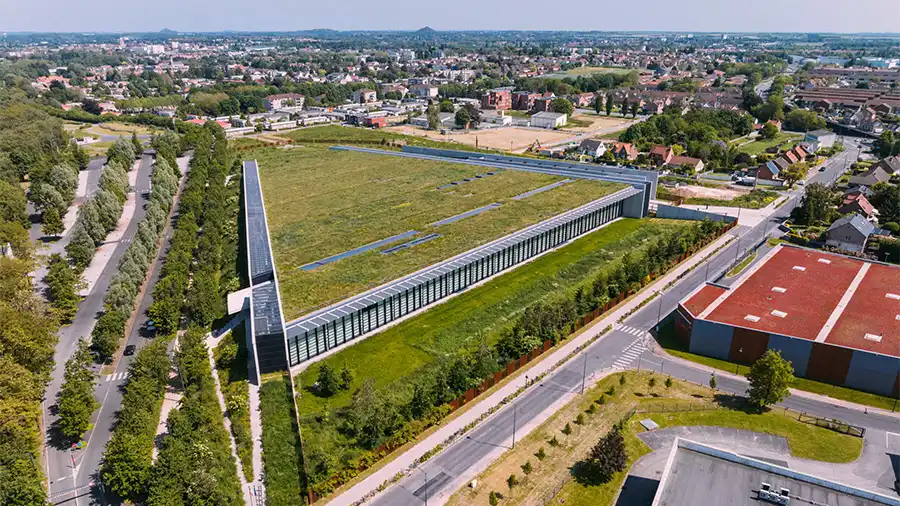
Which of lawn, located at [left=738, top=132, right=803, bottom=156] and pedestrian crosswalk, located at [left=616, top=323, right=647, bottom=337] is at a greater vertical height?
lawn, located at [left=738, top=132, right=803, bottom=156]

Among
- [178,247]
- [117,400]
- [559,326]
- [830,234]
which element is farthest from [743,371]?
[178,247]

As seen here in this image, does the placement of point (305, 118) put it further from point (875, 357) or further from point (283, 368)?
point (875, 357)

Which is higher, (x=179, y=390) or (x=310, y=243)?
(x=310, y=243)

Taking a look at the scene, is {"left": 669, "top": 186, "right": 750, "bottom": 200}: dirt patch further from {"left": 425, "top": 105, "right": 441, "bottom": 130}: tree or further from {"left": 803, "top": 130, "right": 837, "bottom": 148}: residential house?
{"left": 425, "top": 105, "right": 441, "bottom": 130}: tree

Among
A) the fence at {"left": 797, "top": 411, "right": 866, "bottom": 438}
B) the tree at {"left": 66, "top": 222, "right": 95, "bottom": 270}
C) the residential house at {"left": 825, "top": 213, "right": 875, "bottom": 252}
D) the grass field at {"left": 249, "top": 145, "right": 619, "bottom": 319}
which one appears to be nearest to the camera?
the fence at {"left": 797, "top": 411, "right": 866, "bottom": 438}

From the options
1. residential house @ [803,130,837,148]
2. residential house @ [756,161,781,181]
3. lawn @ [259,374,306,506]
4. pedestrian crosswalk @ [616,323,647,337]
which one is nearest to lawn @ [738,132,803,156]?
residential house @ [803,130,837,148]

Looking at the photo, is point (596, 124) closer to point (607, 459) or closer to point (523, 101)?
point (523, 101)
